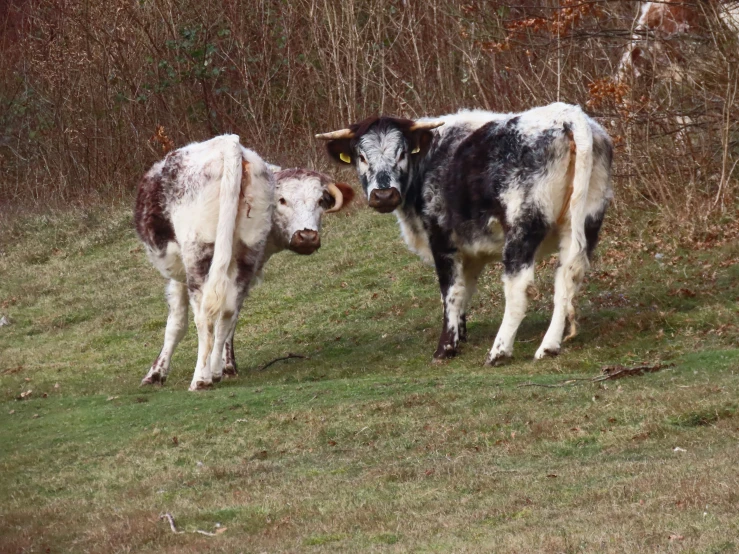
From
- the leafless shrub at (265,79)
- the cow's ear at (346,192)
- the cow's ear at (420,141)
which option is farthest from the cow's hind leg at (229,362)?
the leafless shrub at (265,79)

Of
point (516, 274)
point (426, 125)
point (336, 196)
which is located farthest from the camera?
point (336, 196)

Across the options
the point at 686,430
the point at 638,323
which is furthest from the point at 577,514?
the point at 638,323

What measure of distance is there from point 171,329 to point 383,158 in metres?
2.70

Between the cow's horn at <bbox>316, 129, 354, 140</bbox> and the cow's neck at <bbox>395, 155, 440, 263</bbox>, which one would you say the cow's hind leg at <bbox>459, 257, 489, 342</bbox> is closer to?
the cow's neck at <bbox>395, 155, 440, 263</bbox>

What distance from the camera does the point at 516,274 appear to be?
11320mm

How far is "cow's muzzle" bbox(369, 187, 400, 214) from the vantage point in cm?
1216

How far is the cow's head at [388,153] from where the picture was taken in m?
12.2

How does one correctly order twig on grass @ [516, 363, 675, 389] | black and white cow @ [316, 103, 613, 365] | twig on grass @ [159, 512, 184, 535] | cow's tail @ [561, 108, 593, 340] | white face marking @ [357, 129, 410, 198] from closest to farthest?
1. twig on grass @ [159, 512, 184, 535]
2. twig on grass @ [516, 363, 675, 389]
3. cow's tail @ [561, 108, 593, 340]
4. black and white cow @ [316, 103, 613, 365]
5. white face marking @ [357, 129, 410, 198]

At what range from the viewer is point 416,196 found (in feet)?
41.2

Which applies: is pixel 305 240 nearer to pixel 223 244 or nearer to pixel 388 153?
pixel 388 153

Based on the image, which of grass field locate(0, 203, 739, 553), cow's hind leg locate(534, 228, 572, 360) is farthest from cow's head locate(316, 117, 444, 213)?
cow's hind leg locate(534, 228, 572, 360)

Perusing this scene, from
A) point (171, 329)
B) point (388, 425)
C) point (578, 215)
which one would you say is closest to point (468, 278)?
point (578, 215)

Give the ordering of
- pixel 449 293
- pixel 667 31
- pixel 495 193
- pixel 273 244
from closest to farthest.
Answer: pixel 495 193 < pixel 449 293 < pixel 273 244 < pixel 667 31

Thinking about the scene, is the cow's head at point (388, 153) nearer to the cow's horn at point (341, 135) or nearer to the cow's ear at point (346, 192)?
the cow's horn at point (341, 135)
